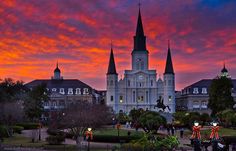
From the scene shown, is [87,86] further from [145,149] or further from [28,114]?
[145,149]

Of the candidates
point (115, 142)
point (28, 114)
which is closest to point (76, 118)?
point (115, 142)

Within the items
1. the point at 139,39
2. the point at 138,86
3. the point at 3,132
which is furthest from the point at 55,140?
the point at 139,39

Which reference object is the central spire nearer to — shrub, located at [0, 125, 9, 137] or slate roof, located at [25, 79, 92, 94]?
slate roof, located at [25, 79, 92, 94]

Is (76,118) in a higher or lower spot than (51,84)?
lower

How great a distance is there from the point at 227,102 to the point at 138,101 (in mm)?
51881

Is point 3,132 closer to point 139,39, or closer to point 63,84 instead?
point 63,84

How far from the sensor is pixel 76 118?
52.2m

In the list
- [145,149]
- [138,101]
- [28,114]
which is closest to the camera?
[145,149]

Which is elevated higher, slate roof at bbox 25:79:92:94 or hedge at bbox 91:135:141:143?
slate roof at bbox 25:79:92:94

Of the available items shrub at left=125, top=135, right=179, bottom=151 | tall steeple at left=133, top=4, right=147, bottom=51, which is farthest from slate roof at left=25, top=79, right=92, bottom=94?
shrub at left=125, top=135, right=179, bottom=151

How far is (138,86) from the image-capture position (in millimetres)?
132125

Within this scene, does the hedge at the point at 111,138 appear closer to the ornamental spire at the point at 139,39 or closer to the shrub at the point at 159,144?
the shrub at the point at 159,144

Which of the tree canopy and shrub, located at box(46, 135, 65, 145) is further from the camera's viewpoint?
the tree canopy

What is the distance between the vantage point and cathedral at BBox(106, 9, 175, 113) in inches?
5143
